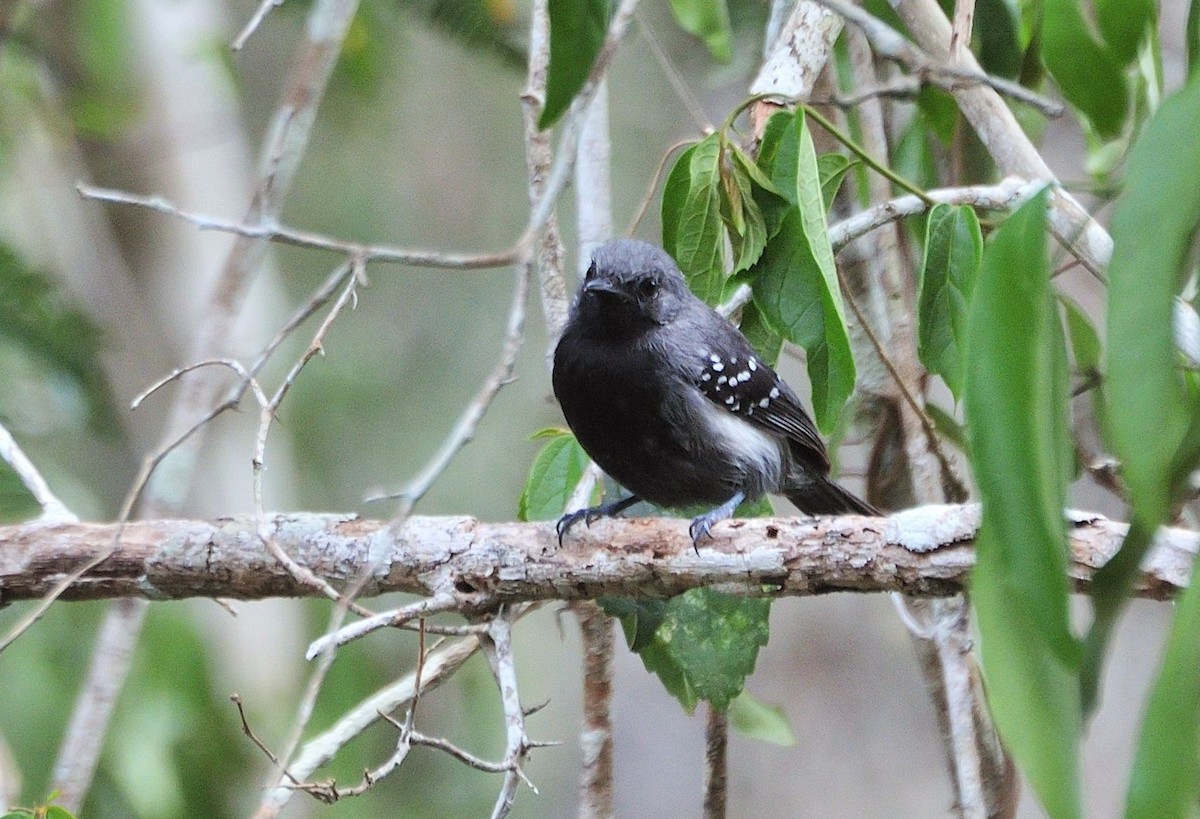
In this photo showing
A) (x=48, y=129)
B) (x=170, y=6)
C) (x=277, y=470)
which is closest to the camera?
(x=48, y=129)

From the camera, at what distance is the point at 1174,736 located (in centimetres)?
120

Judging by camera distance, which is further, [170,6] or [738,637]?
[170,6]

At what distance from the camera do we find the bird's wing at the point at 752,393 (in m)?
3.54

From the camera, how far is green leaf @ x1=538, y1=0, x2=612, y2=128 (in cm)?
201

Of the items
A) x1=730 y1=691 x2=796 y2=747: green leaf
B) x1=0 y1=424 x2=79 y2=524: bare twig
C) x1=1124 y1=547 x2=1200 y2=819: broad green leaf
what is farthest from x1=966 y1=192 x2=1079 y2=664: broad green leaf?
x1=0 y1=424 x2=79 y2=524: bare twig

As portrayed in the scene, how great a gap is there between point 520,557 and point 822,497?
5.29 feet

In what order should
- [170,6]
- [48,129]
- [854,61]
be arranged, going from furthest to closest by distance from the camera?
[170,6] → [48,129] → [854,61]

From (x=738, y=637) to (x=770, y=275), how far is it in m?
0.92

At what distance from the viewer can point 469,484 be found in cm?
909

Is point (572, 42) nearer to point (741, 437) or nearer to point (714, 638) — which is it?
point (714, 638)

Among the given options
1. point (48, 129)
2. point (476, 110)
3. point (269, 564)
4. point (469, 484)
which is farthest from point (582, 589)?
point (476, 110)

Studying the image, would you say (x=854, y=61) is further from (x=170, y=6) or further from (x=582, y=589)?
(x=170, y=6)

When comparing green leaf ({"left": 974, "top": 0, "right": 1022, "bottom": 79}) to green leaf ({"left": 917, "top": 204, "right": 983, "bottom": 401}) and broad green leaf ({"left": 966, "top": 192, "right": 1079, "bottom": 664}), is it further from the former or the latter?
broad green leaf ({"left": 966, "top": 192, "right": 1079, "bottom": 664})

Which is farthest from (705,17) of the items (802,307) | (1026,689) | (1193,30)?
(1026,689)
